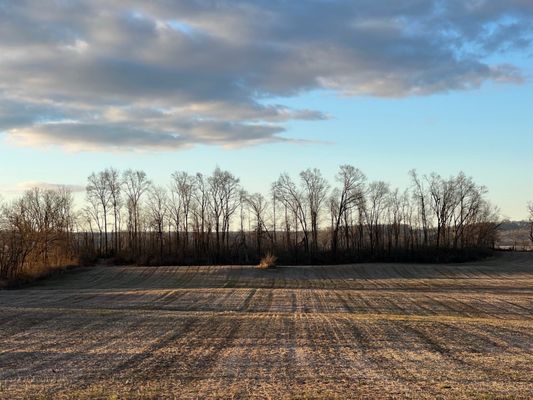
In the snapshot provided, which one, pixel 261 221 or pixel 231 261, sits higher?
pixel 261 221

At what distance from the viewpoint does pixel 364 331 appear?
18031 mm

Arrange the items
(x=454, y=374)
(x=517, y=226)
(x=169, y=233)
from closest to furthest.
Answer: (x=454, y=374), (x=169, y=233), (x=517, y=226)

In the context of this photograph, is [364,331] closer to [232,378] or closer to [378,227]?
[232,378]

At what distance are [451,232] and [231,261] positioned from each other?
45.5 meters

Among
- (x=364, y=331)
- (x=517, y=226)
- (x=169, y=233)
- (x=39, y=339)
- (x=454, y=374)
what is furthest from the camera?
(x=517, y=226)

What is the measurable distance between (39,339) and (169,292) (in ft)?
68.6

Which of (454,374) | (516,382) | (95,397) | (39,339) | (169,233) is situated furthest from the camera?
(169,233)

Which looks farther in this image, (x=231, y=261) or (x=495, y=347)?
(x=231, y=261)

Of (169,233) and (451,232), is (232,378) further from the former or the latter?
(451,232)

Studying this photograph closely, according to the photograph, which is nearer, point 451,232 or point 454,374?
point 454,374

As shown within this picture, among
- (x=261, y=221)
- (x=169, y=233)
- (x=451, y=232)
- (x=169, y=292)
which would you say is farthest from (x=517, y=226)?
(x=169, y=292)

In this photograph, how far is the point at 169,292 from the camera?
37.2 metres

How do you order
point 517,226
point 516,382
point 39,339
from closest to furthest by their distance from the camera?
point 516,382 → point 39,339 → point 517,226

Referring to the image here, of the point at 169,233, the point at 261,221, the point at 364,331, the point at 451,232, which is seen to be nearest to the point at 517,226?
the point at 451,232
